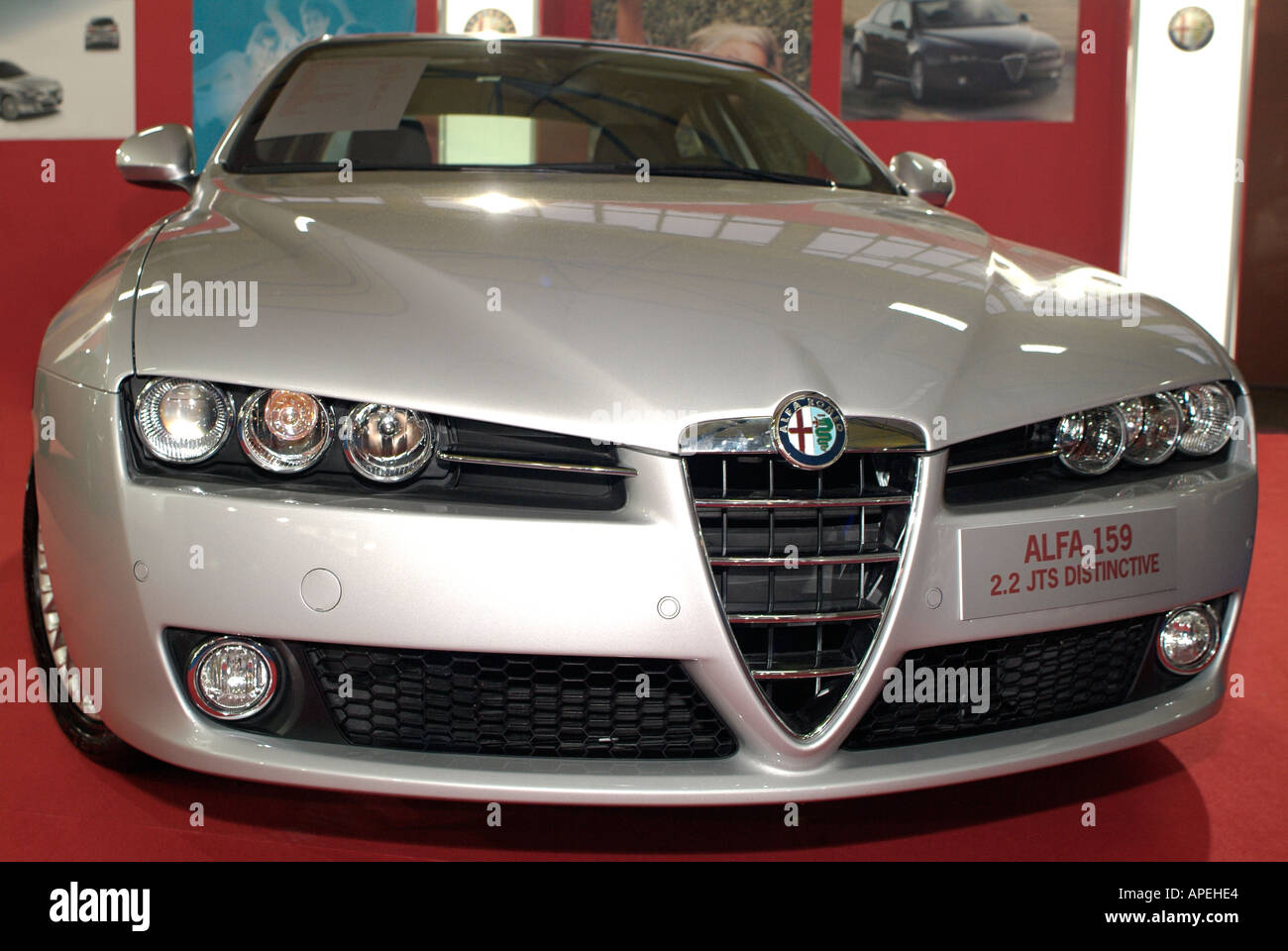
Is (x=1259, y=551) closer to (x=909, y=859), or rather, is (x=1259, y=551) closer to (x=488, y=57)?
(x=909, y=859)

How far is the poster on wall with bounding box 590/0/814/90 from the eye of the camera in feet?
18.0

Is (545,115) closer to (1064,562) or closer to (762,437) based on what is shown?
(762,437)

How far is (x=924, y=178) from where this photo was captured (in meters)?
2.48

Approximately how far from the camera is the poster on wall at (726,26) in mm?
5473

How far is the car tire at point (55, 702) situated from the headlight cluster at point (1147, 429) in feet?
4.28

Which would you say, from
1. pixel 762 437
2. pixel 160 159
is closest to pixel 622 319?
pixel 762 437

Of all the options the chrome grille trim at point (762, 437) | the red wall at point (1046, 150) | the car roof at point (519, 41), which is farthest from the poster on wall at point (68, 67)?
the chrome grille trim at point (762, 437)

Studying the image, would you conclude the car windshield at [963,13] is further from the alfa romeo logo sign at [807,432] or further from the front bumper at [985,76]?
the alfa romeo logo sign at [807,432]

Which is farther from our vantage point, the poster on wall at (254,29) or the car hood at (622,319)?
the poster on wall at (254,29)

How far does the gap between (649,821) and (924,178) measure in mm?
1611

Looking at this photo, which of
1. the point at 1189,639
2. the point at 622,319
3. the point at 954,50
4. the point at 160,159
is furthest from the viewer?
the point at 954,50
